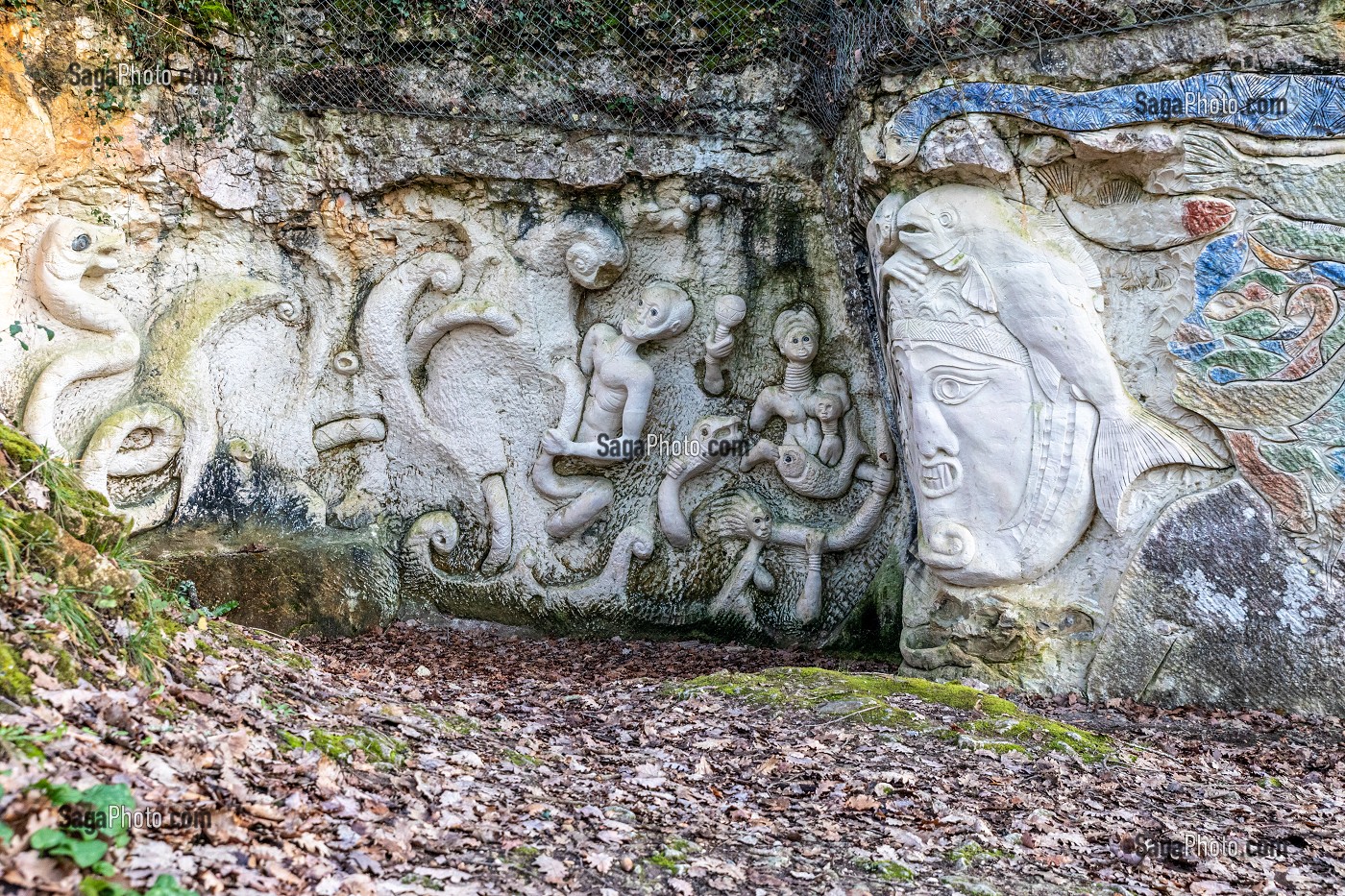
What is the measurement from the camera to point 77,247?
8023mm

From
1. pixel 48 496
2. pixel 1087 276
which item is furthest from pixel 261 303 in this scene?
pixel 1087 276

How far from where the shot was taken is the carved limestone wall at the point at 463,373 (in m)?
8.27

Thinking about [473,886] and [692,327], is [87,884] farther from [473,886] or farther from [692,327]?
[692,327]

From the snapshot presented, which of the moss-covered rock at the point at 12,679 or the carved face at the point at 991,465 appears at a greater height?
the carved face at the point at 991,465

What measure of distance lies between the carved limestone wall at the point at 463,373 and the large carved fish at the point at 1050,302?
5.11 ft

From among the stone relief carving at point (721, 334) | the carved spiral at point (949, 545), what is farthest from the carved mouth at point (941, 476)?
the stone relief carving at point (721, 334)

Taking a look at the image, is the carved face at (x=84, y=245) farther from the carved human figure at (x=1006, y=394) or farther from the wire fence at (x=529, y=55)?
the carved human figure at (x=1006, y=394)

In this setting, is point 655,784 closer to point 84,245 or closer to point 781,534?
point 781,534

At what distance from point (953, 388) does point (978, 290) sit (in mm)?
562

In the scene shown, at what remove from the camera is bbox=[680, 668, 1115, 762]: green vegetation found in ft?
19.0

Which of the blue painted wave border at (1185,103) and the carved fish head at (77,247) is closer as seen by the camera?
the blue painted wave border at (1185,103)

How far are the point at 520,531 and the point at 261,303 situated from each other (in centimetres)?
244

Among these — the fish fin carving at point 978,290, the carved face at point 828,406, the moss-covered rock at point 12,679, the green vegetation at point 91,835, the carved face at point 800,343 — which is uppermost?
the fish fin carving at point 978,290

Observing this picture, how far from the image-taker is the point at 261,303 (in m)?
8.76
